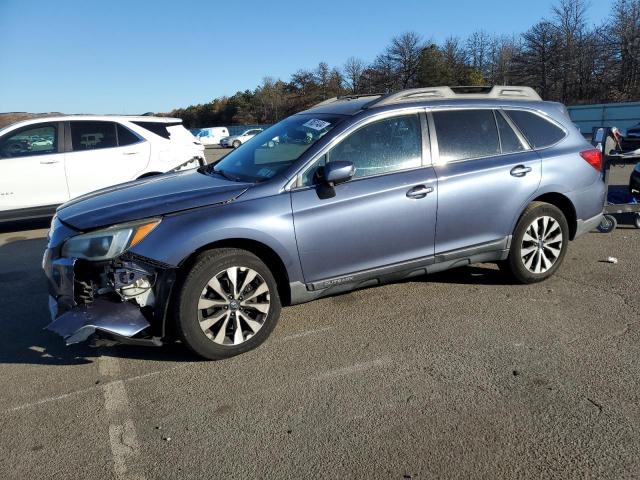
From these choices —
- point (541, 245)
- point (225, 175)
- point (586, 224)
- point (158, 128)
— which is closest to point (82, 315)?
point (225, 175)

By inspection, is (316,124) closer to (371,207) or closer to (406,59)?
(371,207)

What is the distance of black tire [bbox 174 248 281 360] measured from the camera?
3.41 m

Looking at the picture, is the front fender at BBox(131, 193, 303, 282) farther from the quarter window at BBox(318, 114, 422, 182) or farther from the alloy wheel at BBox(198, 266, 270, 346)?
the quarter window at BBox(318, 114, 422, 182)

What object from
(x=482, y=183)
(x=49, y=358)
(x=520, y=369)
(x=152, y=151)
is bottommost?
(x=520, y=369)

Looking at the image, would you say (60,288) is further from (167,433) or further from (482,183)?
(482,183)

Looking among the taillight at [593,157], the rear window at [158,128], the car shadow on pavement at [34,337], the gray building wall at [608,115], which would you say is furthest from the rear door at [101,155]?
the gray building wall at [608,115]

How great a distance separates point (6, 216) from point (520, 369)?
25.2 ft

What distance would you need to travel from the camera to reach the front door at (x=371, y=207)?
383cm

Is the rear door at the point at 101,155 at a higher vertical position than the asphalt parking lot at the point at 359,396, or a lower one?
higher

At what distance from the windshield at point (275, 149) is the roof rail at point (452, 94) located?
0.48 m

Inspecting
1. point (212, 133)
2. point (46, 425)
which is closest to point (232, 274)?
point (46, 425)

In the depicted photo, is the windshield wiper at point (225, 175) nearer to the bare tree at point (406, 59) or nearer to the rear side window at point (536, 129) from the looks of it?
the rear side window at point (536, 129)

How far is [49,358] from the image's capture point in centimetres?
380

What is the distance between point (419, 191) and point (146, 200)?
212 centimetres
